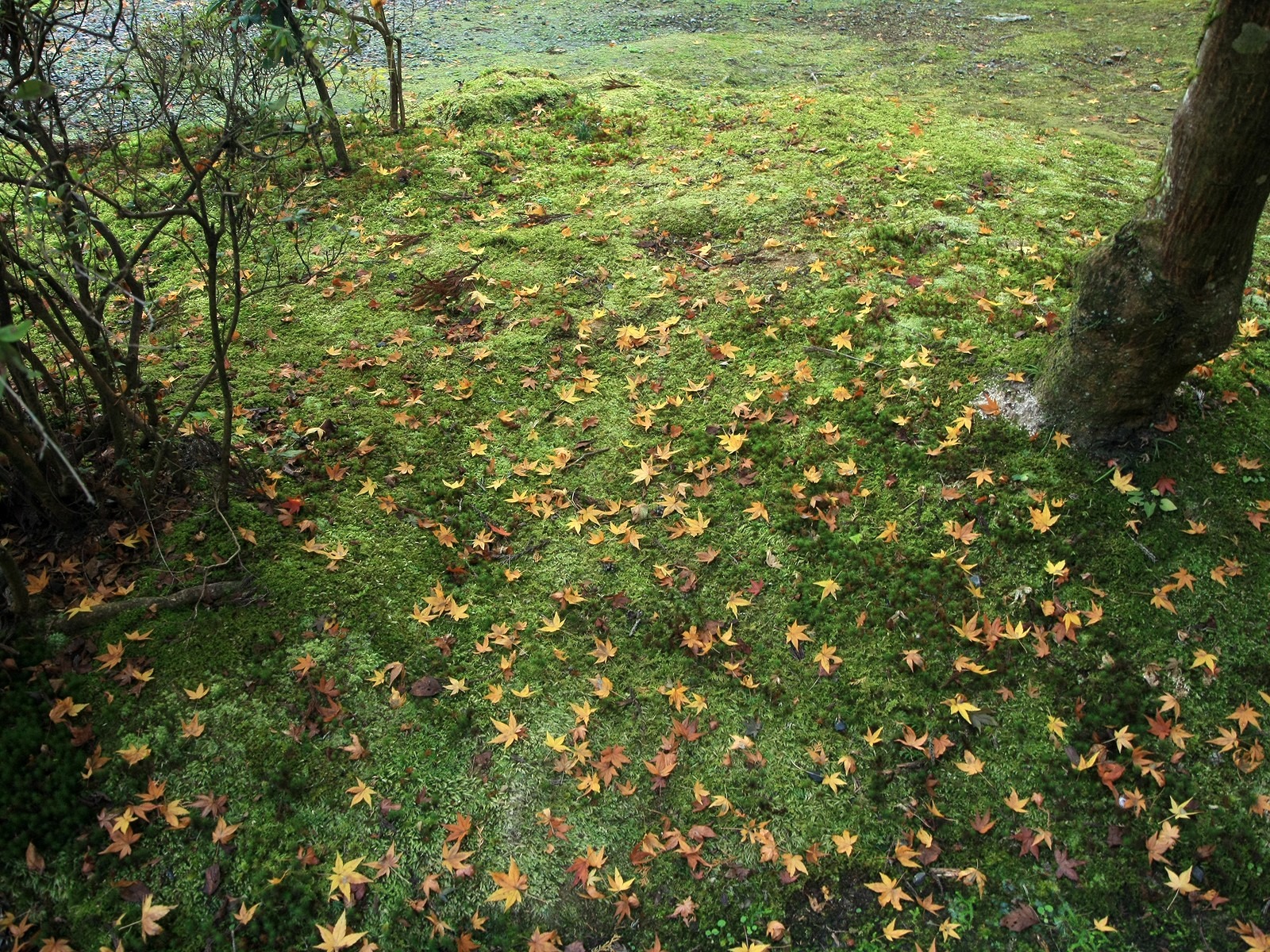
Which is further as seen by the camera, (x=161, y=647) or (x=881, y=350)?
(x=881, y=350)

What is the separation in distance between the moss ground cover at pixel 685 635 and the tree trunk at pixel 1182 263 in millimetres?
279

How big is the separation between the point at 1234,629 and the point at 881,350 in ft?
7.07

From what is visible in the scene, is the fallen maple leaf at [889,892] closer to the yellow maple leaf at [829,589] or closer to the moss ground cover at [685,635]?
the moss ground cover at [685,635]

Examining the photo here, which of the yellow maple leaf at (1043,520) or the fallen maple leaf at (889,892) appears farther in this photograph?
the yellow maple leaf at (1043,520)

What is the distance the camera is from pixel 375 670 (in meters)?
3.40

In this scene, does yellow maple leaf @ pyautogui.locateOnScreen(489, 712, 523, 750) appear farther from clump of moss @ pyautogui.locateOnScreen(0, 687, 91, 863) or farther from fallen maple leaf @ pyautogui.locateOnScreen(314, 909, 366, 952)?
clump of moss @ pyautogui.locateOnScreen(0, 687, 91, 863)

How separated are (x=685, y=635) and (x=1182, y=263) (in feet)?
8.71

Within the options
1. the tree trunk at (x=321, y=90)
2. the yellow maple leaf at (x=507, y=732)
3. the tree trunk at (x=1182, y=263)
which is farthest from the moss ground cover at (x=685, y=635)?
the tree trunk at (x=321, y=90)

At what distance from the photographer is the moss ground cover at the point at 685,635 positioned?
2816 mm

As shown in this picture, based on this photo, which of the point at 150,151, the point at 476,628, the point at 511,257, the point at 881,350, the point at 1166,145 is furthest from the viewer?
the point at 150,151

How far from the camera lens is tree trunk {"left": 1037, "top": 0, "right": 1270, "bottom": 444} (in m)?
2.84

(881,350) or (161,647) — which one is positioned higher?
(881,350)

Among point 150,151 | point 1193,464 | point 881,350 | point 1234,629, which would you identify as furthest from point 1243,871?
point 150,151

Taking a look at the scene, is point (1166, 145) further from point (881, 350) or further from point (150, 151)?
point (150, 151)
